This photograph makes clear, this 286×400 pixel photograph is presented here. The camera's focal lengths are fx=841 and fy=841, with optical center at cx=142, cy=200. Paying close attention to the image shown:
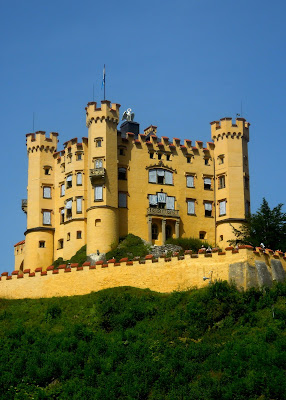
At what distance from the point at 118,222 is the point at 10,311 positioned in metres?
19.9

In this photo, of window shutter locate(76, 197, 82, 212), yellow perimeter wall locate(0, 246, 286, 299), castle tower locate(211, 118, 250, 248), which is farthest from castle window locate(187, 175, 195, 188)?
yellow perimeter wall locate(0, 246, 286, 299)

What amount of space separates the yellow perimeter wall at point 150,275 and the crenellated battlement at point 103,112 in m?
20.2

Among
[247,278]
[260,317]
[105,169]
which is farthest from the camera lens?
[105,169]

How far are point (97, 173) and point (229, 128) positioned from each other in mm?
14641

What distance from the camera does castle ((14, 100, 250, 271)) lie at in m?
77.0

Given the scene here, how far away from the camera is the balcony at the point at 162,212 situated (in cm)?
7869

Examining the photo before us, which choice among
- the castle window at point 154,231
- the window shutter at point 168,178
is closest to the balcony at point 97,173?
the castle window at point 154,231

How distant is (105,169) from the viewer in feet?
250

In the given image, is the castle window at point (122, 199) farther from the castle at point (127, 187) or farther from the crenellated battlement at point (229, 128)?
the crenellated battlement at point (229, 128)

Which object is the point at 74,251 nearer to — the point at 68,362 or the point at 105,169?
the point at 105,169

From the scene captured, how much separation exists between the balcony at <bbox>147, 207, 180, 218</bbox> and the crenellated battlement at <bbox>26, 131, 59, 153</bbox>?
12.2 metres

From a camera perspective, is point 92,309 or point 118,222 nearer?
point 92,309

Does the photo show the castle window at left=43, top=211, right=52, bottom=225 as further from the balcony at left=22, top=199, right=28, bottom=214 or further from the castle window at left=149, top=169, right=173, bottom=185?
the castle window at left=149, top=169, right=173, bottom=185

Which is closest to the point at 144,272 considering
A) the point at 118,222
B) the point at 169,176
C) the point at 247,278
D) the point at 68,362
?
the point at 247,278
